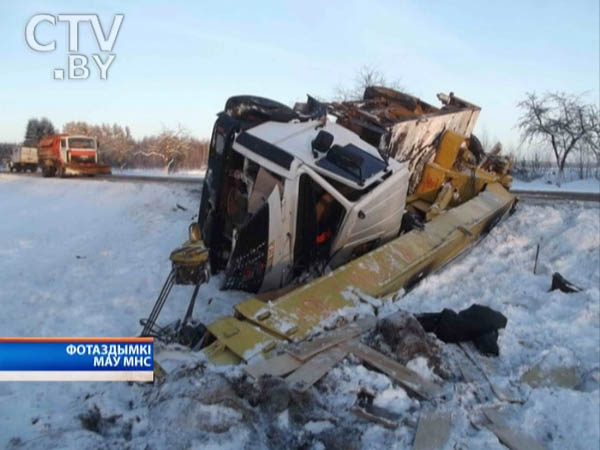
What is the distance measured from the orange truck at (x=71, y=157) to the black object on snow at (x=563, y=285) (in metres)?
18.2

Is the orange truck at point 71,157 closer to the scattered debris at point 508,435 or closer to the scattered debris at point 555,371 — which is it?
the scattered debris at point 555,371

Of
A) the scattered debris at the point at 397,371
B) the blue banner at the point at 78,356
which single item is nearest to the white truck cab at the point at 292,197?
the scattered debris at the point at 397,371

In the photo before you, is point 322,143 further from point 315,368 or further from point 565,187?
point 565,187

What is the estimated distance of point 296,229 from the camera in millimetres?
4996

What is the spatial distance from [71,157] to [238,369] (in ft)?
65.0

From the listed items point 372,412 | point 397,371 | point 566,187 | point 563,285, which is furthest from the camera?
point 566,187

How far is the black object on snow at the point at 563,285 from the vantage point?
547 cm

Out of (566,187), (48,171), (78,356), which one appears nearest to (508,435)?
(78,356)

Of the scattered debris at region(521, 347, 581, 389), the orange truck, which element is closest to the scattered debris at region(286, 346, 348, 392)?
the scattered debris at region(521, 347, 581, 389)

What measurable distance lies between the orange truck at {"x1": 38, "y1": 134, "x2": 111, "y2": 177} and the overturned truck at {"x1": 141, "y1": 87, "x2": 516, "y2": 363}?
52.5 ft

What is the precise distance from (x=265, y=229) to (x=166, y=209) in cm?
643

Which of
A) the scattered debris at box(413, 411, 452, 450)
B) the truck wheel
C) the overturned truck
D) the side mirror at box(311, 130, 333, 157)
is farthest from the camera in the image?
the truck wheel

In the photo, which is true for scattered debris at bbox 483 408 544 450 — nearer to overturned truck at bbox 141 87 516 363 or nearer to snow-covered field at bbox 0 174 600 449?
snow-covered field at bbox 0 174 600 449

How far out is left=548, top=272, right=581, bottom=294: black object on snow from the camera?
5.47 metres
